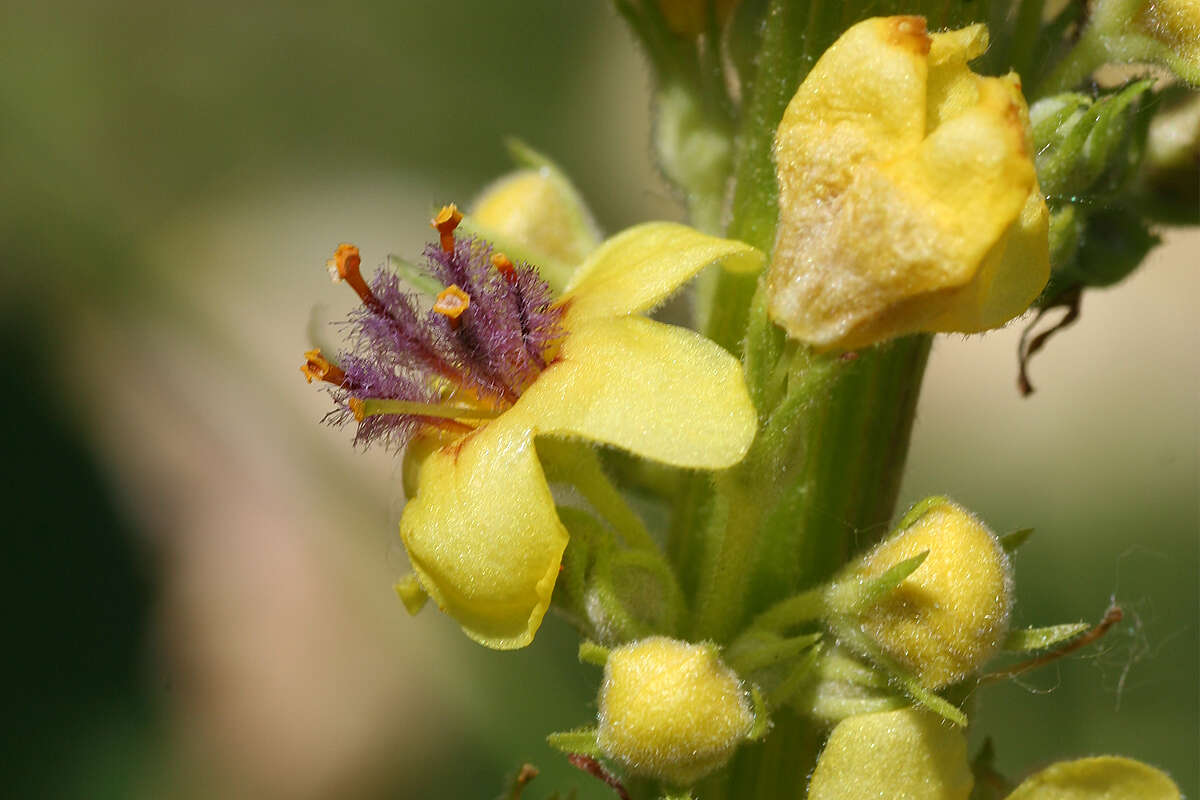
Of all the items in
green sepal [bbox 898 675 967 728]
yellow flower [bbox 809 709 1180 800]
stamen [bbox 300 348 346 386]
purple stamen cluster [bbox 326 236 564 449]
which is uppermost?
stamen [bbox 300 348 346 386]

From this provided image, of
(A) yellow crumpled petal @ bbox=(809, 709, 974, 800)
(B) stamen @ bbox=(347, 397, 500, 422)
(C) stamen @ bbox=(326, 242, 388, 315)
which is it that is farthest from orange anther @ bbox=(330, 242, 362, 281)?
(A) yellow crumpled petal @ bbox=(809, 709, 974, 800)

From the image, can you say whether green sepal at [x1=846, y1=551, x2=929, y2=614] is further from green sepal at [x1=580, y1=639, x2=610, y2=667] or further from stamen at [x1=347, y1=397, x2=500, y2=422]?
stamen at [x1=347, y1=397, x2=500, y2=422]

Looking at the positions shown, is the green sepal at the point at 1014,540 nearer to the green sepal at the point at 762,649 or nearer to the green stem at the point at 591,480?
the green sepal at the point at 762,649

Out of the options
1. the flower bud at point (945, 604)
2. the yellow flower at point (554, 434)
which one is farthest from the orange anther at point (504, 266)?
the flower bud at point (945, 604)

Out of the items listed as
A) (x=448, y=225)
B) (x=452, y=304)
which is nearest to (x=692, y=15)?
(x=448, y=225)

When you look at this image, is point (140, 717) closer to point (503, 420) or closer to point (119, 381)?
point (119, 381)

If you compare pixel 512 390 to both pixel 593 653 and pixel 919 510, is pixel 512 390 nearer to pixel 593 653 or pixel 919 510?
pixel 593 653
